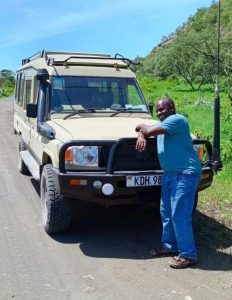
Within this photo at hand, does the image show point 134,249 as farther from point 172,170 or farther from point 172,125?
point 172,125

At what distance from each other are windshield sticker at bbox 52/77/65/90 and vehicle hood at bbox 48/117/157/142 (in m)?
0.58

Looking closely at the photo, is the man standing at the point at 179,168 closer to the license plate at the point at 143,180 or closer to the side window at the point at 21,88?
the license plate at the point at 143,180

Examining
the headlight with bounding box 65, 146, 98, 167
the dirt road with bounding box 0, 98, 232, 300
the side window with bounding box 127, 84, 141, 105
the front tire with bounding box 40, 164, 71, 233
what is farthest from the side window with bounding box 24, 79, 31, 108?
the headlight with bounding box 65, 146, 98, 167

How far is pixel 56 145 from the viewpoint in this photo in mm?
5699

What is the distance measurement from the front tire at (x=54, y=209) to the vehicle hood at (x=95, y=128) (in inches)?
21.0

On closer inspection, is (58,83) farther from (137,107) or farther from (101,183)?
(101,183)

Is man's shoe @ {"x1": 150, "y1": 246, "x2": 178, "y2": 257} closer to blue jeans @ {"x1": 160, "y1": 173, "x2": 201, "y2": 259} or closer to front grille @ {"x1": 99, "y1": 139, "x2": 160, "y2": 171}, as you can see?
blue jeans @ {"x1": 160, "y1": 173, "x2": 201, "y2": 259}

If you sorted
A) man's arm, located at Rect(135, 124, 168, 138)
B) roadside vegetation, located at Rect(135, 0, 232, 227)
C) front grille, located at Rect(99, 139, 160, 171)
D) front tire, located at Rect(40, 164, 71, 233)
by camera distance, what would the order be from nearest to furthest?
man's arm, located at Rect(135, 124, 168, 138)
front grille, located at Rect(99, 139, 160, 171)
front tire, located at Rect(40, 164, 71, 233)
roadside vegetation, located at Rect(135, 0, 232, 227)

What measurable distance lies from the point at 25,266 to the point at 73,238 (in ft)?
3.24

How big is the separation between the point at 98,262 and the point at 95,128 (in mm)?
1602

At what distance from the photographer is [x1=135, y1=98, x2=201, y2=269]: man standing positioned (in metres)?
4.95

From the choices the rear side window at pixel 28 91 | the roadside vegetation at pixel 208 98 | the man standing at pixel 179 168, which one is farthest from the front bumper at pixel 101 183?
the rear side window at pixel 28 91

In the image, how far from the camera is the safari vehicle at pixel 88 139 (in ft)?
17.7

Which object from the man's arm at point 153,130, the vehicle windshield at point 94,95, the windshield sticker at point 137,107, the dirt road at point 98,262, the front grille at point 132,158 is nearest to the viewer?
the dirt road at point 98,262
